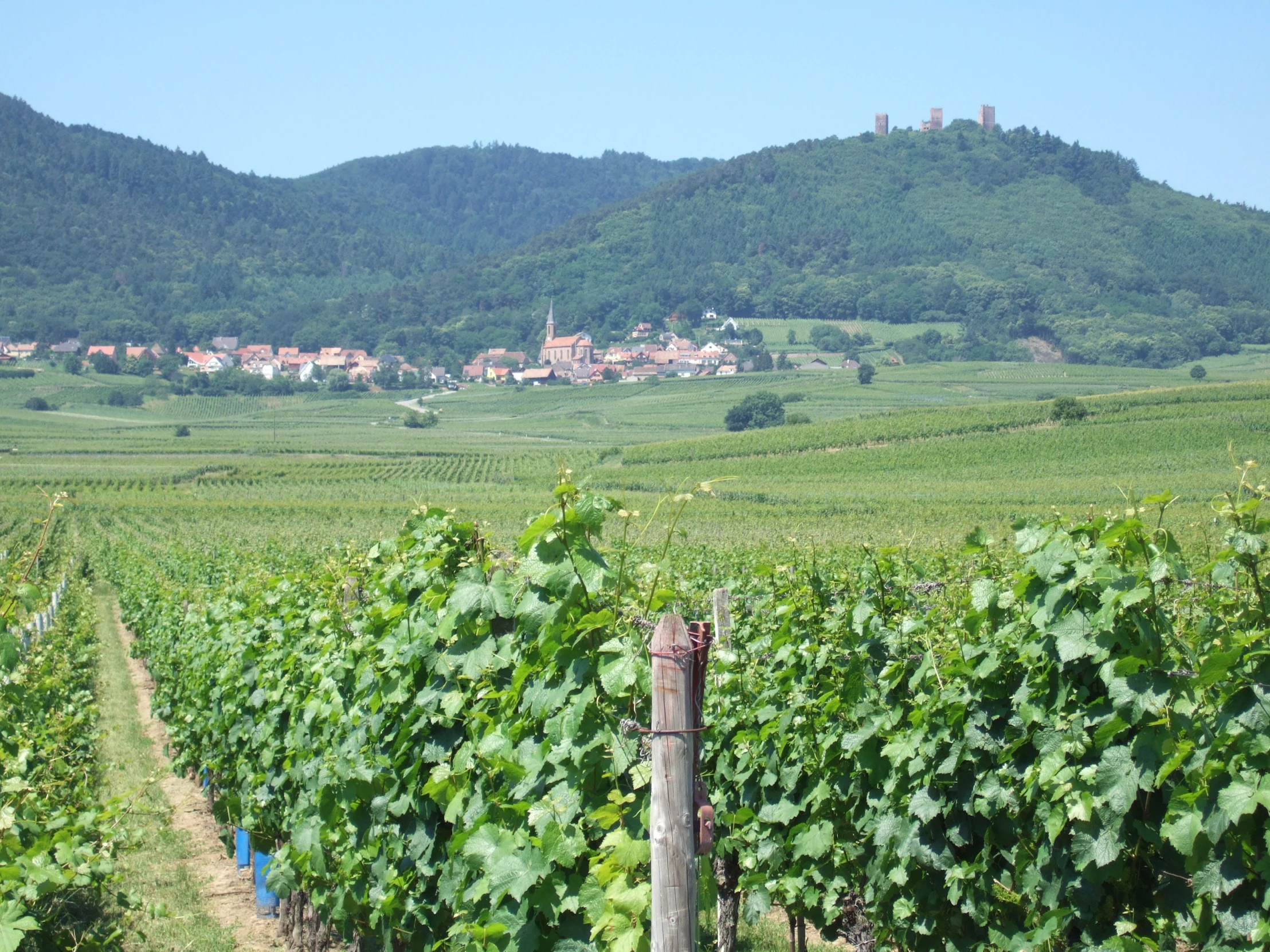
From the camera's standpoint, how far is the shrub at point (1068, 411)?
63.5m

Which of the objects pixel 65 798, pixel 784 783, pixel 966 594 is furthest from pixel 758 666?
pixel 65 798

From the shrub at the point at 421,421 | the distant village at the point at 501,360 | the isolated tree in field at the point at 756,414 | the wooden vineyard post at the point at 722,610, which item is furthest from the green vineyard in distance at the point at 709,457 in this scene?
the distant village at the point at 501,360

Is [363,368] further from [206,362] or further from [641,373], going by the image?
[641,373]

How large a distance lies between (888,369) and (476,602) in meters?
126

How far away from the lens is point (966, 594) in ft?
16.0

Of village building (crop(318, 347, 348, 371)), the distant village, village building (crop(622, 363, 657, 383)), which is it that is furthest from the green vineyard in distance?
village building (crop(318, 347, 348, 371))

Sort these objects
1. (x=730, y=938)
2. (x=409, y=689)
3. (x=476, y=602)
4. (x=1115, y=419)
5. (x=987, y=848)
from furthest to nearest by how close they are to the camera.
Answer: (x=1115, y=419) < (x=730, y=938) < (x=409, y=689) < (x=987, y=848) < (x=476, y=602)

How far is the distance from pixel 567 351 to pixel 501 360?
396 inches

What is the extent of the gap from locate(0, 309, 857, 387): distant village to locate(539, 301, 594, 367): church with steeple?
0.12m

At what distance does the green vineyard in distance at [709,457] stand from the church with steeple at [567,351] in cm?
4412

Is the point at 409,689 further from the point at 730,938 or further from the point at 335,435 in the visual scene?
the point at 335,435

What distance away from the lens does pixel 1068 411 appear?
63656 mm

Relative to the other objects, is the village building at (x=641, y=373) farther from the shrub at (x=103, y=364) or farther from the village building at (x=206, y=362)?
the shrub at (x=103, y=364)

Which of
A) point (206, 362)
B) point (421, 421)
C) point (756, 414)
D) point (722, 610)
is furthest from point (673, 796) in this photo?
point (206, 362)
